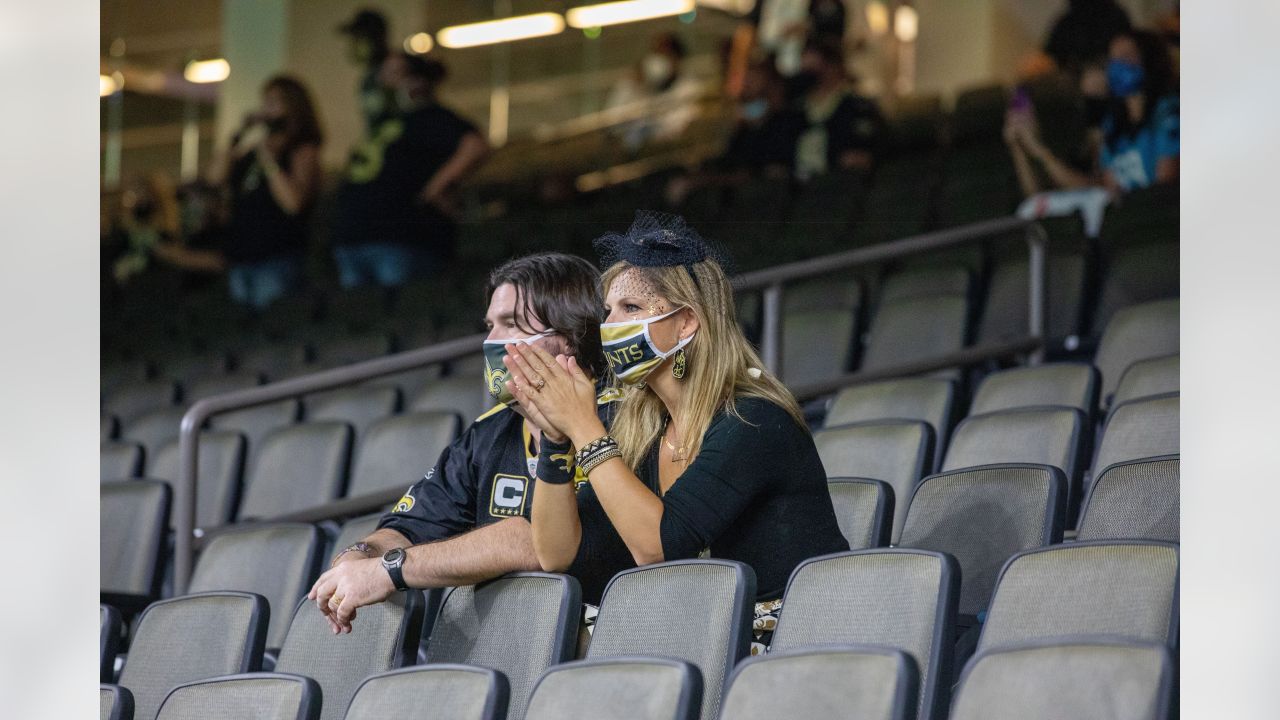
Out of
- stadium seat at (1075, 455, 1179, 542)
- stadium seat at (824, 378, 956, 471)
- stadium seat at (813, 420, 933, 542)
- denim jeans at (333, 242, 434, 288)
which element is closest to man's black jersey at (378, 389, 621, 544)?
stadium seat at (813, 420, 933, 542)

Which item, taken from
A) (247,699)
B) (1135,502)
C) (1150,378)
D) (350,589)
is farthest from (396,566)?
(1150,378)

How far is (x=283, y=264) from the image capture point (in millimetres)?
7598

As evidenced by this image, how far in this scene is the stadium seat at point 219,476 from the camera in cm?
469

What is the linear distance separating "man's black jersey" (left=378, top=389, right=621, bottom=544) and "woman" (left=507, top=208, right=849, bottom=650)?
0.54ft

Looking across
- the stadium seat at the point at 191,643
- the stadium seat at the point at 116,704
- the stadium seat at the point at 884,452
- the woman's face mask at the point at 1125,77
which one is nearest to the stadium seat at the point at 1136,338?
the stadium seat at the point at 884,452

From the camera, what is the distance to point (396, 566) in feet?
8.87

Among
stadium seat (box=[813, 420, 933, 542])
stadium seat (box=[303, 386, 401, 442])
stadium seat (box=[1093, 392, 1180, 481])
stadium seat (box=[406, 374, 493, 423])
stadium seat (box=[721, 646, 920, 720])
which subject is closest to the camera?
stadium seat (box=[721, 646, 920, 720])

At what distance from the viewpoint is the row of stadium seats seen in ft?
6.36

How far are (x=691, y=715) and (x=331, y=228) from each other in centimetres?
555

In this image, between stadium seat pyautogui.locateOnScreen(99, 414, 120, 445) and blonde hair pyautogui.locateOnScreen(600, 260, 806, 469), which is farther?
stadium seat pyautogui.locateOnScreen(99, 414, 120, 445)

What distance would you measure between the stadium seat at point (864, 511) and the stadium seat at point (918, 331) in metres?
1.79

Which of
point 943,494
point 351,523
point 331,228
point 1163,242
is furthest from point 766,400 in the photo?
point 331,228

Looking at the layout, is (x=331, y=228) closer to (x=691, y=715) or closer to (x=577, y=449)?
(x=577, y=449)

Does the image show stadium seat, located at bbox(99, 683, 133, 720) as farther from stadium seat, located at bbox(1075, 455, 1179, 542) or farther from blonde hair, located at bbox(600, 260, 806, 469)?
stadium seat, located at bbox(1075, 455, 1179, 542)
